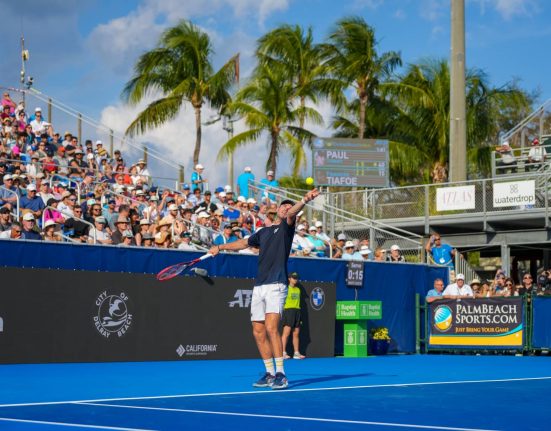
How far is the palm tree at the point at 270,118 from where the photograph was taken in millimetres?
41219

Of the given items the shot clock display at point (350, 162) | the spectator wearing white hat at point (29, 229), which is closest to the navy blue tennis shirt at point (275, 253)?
the spectator wearing white hat at point (29, 229)

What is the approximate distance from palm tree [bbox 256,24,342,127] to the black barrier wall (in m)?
22.9

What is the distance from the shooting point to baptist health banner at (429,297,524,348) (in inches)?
900

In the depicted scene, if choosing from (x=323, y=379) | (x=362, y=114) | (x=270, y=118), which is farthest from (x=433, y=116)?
(x=323, y=379)

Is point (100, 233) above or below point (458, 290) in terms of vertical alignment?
above

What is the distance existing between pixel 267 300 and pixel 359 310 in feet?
35.4

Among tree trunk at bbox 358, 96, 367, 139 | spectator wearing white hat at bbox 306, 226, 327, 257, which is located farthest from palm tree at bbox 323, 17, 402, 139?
spectator wearing white hat at bbox 306, 226, 327, 257

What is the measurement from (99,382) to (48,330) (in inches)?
181

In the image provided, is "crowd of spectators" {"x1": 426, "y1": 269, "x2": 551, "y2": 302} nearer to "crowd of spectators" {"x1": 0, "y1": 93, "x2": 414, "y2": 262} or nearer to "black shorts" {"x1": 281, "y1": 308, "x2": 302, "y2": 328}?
"crowd of spectators" {"x1": 0, "y1": 93, "x2": 414, "y2": 262}

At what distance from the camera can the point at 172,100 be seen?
40844mm

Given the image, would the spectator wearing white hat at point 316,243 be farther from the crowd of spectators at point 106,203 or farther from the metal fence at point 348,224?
the metal fence at point 348,224

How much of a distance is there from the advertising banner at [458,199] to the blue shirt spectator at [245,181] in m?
6.42

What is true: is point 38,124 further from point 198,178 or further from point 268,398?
point 268,398

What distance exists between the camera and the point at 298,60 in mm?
43969
